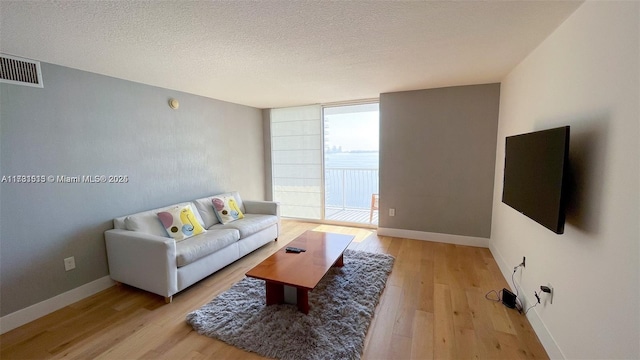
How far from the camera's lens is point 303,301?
208cm

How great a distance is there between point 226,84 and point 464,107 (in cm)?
307

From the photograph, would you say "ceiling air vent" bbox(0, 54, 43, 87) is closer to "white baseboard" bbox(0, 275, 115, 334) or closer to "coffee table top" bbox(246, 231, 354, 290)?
"white baseboard" bbox(0, 275, 115, 334)

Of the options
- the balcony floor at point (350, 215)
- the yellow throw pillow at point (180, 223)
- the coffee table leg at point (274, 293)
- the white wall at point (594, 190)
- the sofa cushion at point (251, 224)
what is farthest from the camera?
the balcony floor at point (350, 215)

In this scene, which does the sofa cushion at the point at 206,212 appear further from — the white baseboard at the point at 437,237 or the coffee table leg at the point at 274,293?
the white baseboard at the point at 437,237

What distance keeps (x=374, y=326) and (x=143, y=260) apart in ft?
6.87

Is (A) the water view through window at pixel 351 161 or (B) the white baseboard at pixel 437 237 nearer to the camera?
(B) the white baseboard at pixel 437 237

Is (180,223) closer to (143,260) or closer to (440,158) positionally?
(143,260)

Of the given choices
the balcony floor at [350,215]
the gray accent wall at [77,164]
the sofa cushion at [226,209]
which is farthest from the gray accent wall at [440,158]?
the gray accent wall at [77,164]

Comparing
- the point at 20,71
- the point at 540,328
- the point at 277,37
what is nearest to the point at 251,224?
the point at 277,37

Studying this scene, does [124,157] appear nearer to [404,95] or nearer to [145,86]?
[145,86]

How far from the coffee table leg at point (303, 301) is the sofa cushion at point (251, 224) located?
4.32ft

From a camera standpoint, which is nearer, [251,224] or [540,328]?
[540,328]

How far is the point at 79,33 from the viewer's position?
1.69 meters

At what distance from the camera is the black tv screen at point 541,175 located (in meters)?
1.44
